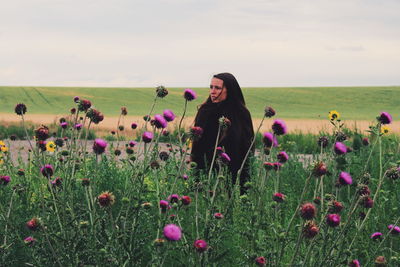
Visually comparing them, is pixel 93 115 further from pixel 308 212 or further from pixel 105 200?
pixel 308 212

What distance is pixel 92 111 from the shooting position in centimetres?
297

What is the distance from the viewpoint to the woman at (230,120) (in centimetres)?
507

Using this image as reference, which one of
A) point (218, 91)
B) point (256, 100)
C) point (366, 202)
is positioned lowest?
point (256, 100)

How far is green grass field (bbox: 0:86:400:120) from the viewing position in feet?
114

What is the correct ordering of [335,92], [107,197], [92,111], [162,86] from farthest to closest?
[335,92]
[162,86]
[92,111]
[107,197]

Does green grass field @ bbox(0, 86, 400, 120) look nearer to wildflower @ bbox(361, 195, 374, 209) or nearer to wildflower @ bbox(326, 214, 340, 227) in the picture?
wildflower @ bbox(361, 195, 374, 209)

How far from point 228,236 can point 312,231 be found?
139cm

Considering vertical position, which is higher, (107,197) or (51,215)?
(107,197)

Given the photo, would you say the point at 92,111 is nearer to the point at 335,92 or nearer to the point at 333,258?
the point at 333,258

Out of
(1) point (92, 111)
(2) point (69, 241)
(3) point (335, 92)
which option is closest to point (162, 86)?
(1) point (92, 111)

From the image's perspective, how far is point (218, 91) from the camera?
5164 millimetres

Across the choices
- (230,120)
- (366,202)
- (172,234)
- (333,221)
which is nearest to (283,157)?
(366,202)

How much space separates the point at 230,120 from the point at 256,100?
116 ft

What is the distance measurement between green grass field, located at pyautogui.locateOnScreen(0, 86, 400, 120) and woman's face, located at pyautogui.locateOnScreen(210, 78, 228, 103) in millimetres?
27491
